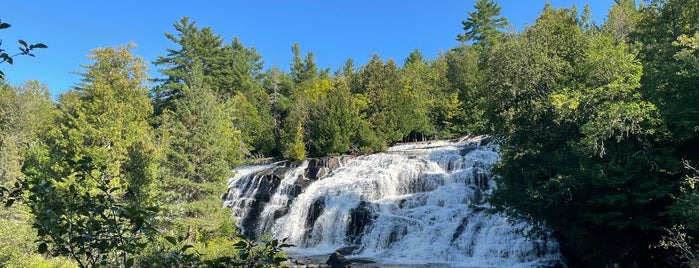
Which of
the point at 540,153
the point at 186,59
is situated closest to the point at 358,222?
the point at 540,153

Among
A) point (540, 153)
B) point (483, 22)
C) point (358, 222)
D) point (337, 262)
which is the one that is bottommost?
point (337, 262)

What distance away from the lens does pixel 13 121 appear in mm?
46094

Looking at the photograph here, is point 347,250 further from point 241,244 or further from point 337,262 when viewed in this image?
point 241,244

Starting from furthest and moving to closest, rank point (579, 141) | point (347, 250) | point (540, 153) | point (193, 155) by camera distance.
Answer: point (347, 250)
point (193, 155)
point (540, 153)
point (579, 141)

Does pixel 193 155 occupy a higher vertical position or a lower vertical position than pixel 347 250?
higher

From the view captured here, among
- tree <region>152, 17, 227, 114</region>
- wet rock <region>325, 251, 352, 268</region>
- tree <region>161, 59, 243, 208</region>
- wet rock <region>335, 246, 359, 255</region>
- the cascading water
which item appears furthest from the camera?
tree <region>152, 17, 227, 114</region>

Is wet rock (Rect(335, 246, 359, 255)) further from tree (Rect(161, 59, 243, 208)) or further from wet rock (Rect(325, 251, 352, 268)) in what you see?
tree (Rect(161, 59, 243, 208))

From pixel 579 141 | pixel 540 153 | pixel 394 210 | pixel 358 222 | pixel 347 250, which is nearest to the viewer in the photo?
pixel 579 141

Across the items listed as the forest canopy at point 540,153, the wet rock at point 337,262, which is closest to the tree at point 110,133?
the forest canopy at point 540,153

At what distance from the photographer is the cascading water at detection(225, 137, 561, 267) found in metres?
19.9

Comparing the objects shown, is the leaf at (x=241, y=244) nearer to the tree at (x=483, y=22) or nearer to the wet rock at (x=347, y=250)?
the wet rock at (x=347, y=250)

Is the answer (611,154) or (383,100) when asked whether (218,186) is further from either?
(383,100)

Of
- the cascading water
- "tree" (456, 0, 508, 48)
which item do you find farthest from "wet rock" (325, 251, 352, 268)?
"tree" (456, 0, 508, 48)

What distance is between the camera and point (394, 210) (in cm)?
2489
